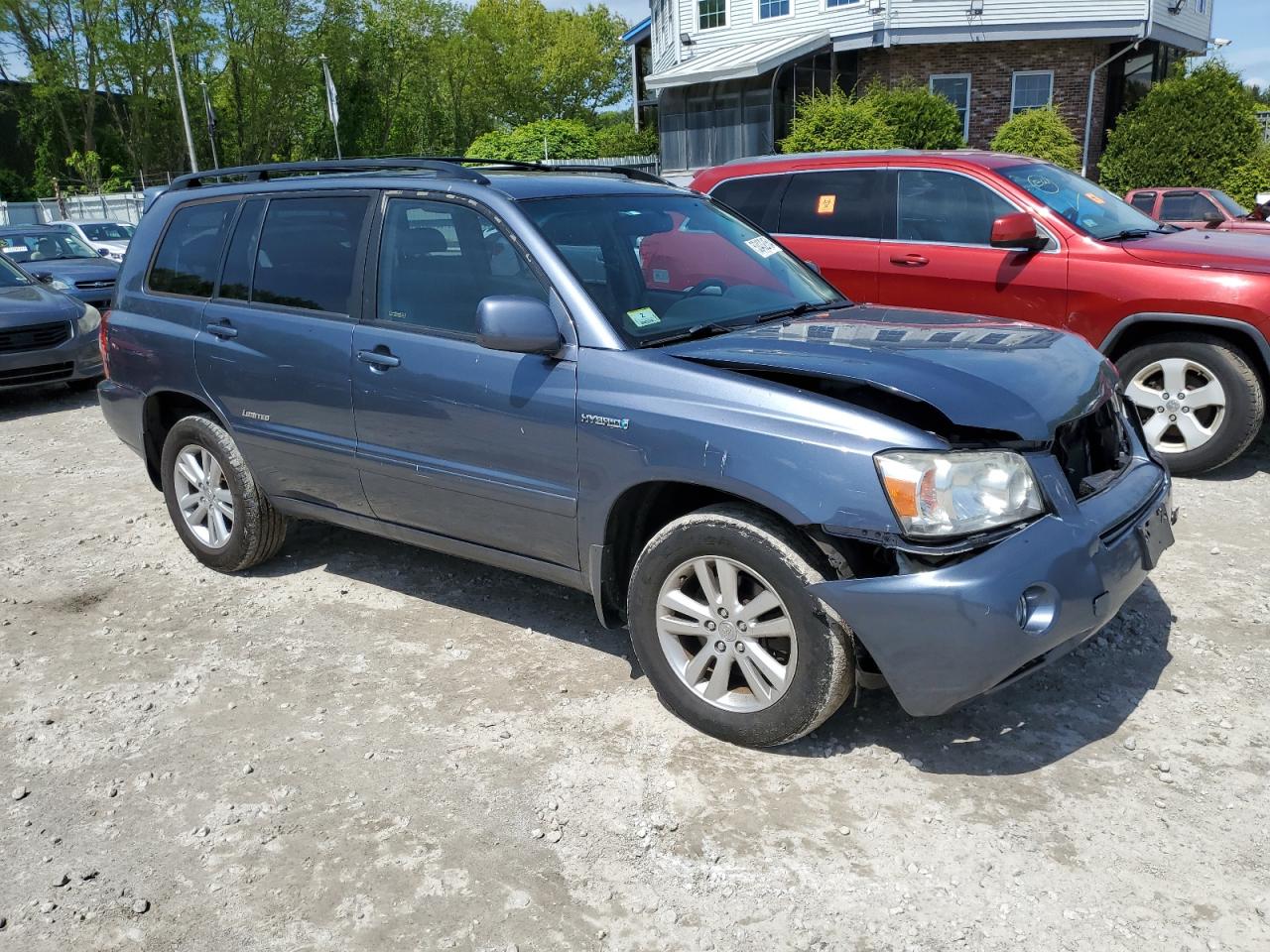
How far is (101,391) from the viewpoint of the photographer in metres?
5.61

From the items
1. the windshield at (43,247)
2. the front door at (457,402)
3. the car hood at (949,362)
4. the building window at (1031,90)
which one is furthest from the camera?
the building window at (1031,90)

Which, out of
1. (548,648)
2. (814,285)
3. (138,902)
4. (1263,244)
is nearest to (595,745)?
(548,648)

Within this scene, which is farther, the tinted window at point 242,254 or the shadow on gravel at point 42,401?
the shadow on gravel at point 42,401

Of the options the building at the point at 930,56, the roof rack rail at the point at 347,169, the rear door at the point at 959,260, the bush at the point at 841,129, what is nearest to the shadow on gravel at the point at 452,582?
the roof rack rail at the point at 347,169

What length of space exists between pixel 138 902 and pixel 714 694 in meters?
1.75

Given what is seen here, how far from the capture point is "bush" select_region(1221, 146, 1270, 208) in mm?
Answer: 21031

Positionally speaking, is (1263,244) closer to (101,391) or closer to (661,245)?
(661,245)

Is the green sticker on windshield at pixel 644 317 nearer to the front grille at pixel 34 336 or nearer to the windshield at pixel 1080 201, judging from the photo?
the windshield at pixel 1080 201

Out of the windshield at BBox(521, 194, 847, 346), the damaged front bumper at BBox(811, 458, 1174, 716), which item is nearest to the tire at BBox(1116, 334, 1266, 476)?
the windshield at BBox(521, 194, 847, 346)

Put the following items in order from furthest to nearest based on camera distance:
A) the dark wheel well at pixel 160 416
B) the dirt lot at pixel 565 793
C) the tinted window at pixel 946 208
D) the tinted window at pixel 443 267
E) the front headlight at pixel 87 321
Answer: the front headlight at pixel 87 321, the tinted window at pixel 946 208, the dark wheel well at pixel 160 416, the tinted window at pixel 443 267, the dirt lot at pixel 565 793

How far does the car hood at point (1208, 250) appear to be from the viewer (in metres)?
5.90

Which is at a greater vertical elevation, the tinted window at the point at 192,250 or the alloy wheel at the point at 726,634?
the tinted window at the point at 192,250

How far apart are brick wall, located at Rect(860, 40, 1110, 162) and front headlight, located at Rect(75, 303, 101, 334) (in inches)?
820

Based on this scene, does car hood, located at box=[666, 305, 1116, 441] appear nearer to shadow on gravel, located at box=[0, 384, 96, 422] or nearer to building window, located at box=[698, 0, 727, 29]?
shadow on gravel, located at box=[0, 384, 96, 422]
